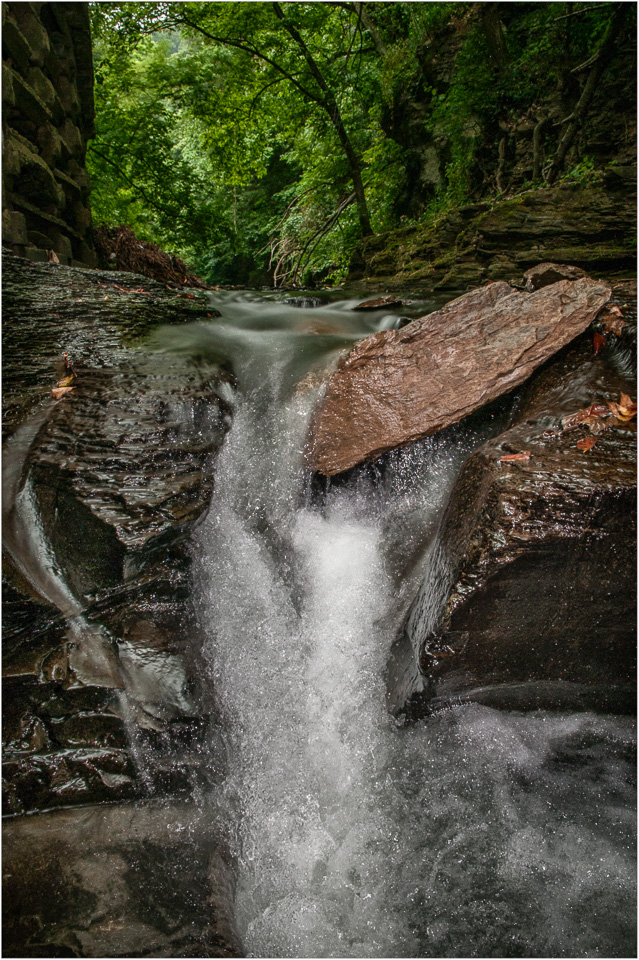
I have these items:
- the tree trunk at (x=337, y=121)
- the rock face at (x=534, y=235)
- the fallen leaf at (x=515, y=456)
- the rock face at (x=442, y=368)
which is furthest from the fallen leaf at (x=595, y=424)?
the tree trunk at (x=337, y=121)

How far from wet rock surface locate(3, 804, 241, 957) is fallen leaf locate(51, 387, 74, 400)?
1.98 meters

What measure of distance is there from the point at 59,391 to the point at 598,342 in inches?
123

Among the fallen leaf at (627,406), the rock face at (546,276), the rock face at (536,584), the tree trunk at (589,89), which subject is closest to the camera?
the rock face at (536,584)

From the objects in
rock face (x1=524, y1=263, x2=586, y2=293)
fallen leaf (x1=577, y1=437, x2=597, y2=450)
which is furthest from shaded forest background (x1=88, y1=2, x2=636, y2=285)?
fallen leaf (x1=577, y1=437, x2=597, y2=450)

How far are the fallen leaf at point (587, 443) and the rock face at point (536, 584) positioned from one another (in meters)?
0.03

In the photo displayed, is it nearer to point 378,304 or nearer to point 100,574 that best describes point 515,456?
point 100,574

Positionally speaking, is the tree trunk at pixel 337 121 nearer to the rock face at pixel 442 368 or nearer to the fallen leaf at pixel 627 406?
the rock face at pixel 442 368

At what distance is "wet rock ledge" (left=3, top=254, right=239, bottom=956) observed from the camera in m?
1.51

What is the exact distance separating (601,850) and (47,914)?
2.02 meters

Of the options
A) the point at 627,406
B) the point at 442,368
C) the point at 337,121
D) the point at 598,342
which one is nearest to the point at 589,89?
the point at 337,121

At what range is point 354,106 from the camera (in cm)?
976

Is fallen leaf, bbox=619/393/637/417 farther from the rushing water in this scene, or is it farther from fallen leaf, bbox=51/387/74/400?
fallen leaf, bbox=51/387/74/400

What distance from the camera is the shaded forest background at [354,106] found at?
6543mm

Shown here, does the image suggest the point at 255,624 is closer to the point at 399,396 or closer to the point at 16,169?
the point at 399,396
